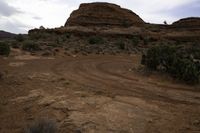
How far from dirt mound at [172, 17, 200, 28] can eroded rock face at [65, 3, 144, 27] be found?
6773 millimetres

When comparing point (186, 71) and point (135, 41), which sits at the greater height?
point (186, 71)

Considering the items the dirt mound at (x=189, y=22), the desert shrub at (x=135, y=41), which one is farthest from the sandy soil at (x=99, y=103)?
the dirt mound at (x=189, y=22)

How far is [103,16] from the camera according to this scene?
5634cm

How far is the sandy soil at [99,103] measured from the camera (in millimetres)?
7855

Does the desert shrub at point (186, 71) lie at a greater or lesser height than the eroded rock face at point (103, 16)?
lesser

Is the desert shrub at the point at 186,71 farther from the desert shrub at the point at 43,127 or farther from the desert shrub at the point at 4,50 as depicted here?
the desert shrub at the point at 4,50

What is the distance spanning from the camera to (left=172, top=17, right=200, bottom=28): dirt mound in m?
51.7

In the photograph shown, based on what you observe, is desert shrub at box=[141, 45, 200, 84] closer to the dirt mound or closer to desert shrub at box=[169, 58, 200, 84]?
desert shrub at box=[169, 58, 200, 84]

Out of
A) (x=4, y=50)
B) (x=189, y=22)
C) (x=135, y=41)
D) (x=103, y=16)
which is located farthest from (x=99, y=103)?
(x=103, y=16)

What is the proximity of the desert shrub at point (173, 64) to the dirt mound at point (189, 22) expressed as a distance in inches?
1404

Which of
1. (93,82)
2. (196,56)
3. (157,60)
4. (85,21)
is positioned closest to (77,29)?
(85,21)

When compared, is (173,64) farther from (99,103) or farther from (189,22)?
(189,22)

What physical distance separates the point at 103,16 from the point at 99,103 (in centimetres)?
4781

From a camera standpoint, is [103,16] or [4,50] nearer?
[4,50]
